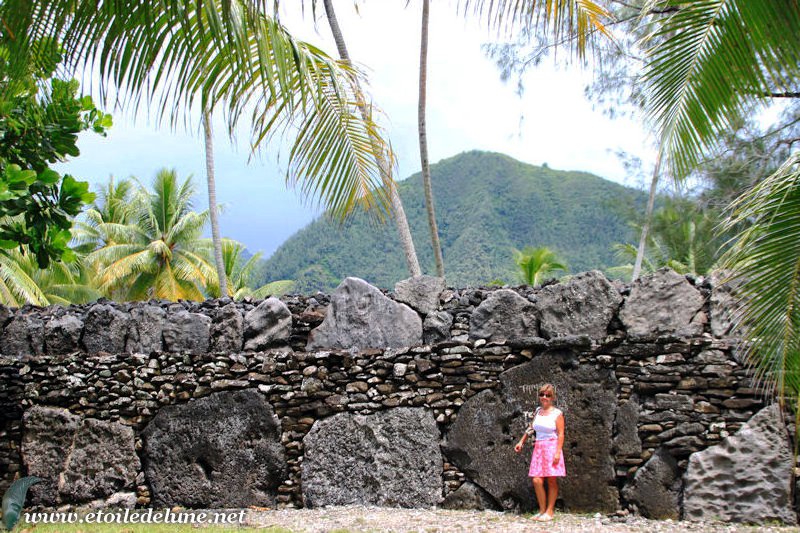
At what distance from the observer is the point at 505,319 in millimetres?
7051

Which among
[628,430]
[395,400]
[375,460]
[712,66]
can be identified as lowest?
[375,460]

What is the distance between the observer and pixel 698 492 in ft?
20.4

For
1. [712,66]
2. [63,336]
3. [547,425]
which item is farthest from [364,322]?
[712,66]

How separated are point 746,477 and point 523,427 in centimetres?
186

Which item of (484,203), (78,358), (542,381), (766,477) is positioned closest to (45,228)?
(78,358)

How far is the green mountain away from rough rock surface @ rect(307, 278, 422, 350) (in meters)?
28.7

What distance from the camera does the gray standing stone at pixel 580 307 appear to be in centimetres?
685

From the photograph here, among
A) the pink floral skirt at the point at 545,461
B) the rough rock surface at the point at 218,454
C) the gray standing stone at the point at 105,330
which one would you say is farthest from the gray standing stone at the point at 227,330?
the pink floral skirt at the point at 545,461

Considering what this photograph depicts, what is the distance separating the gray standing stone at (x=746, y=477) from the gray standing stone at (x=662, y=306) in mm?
964

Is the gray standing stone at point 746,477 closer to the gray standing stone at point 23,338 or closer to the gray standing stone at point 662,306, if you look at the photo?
the gray standing stone at point 662,306

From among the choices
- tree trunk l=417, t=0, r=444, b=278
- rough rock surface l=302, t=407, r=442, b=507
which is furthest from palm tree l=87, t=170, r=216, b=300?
rough rock surface l=302, t=407, r=442, b=507

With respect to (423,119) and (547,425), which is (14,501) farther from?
(423,119)

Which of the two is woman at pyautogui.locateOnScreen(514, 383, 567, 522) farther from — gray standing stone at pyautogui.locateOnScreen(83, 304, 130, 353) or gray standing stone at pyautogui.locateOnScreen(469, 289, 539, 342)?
gray standing stone at pyautogui.locateOnScreen(83, 304, 130, 353)

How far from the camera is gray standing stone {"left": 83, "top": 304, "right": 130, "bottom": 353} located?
7.93 meters
